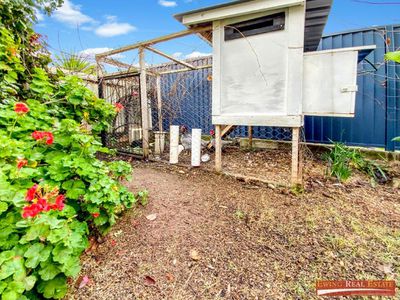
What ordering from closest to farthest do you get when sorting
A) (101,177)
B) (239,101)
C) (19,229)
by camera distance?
(19,229) < (101,177) < (239,101)

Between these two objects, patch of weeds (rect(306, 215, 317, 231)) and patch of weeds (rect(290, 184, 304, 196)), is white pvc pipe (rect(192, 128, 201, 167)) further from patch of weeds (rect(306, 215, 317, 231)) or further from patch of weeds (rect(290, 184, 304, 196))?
patch of weeds (rect(306, 215, 317, 231))

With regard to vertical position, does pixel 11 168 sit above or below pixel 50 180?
above

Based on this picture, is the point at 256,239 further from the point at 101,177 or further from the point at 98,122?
the point at 98,122

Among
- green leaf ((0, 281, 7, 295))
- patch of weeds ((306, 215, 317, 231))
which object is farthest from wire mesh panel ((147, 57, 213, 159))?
green leaf ((0, 281, 7, 295))

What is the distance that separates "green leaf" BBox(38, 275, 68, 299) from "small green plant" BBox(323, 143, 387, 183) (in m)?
3.09

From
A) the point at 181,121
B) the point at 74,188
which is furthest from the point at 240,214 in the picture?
the point at 181,121

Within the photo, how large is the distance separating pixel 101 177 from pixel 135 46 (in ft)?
9.78

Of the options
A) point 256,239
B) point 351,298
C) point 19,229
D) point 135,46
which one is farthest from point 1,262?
point 135,46

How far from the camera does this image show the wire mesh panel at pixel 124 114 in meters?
4.59

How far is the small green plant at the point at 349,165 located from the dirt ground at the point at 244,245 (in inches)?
13.6

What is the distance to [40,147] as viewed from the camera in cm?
161

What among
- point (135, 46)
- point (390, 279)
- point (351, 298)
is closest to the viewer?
point (351, 298)

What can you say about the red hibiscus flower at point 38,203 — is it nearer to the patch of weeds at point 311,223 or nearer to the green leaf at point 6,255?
the green leaf at point 6,255

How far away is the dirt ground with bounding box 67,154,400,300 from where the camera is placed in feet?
4.75
